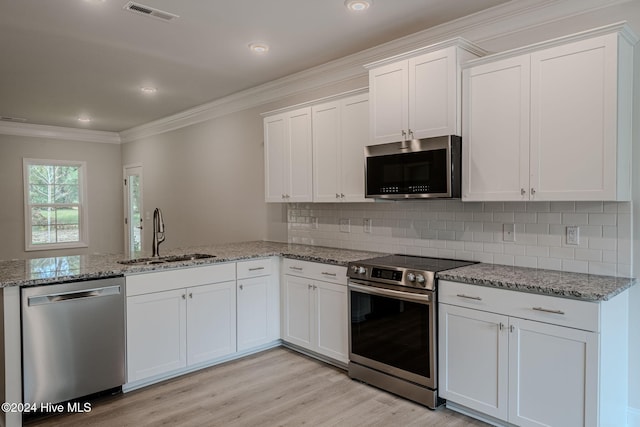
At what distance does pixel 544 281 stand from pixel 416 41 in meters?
2.11

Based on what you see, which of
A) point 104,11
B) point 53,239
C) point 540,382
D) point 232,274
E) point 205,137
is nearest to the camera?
point 540,382

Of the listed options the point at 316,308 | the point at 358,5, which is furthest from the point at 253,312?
the point at 358,5

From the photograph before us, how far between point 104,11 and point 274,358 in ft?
9.79

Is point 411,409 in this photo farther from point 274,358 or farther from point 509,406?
point 274,358

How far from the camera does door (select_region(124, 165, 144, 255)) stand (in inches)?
303

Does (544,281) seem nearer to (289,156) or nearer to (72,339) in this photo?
(289,156)

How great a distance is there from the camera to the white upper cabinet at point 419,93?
2.83 meters

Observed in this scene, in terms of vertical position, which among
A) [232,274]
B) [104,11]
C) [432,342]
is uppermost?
[104,11]

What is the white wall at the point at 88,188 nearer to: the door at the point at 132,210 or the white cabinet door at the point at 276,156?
the door at the point at 132,210

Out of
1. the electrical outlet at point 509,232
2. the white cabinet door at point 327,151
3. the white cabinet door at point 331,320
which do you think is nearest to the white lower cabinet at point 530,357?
the electrical outlet at point 509,232

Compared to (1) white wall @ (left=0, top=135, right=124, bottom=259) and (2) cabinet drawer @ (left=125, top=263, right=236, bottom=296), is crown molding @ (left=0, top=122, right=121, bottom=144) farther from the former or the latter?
(2) cabinet drawer @ (left=125, top=263, right=236, bottom=296)

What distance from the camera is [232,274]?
3648mm

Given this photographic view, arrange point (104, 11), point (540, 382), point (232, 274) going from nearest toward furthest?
point (540, 382) → point (104, 11) → point (232, 274)

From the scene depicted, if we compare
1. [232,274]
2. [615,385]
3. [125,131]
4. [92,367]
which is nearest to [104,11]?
[232,274]
